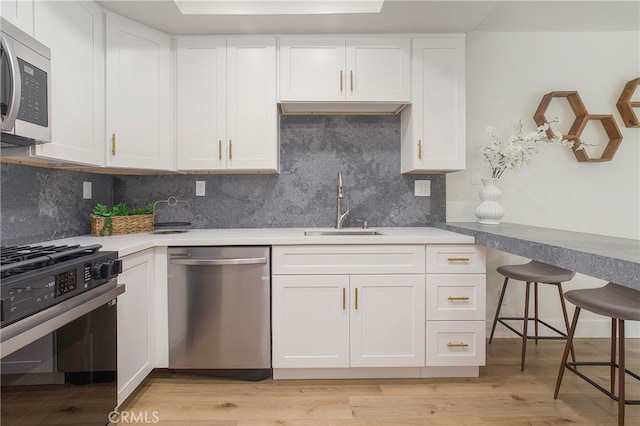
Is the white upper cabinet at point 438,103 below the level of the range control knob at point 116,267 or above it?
above

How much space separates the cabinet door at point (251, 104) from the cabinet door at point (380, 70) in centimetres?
55

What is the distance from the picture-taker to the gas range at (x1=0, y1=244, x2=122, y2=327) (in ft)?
3.45

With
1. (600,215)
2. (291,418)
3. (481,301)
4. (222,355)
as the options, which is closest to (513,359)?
(481,301)

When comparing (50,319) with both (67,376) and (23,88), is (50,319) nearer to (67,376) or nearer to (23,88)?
(67,376)

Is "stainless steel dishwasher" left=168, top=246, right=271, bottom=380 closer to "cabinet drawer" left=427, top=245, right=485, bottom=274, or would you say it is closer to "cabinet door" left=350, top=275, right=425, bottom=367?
"cabinet door" left=350, top=275, right=425, bottom=367

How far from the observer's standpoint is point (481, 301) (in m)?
2.16

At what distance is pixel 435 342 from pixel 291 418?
37.8 inches

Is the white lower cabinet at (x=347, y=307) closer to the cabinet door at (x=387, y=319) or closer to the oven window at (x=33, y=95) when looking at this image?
the cabinet door at (x=387, y=319)

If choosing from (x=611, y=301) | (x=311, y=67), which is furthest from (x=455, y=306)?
(x=311, y=67)

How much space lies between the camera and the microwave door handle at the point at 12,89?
4.19 feet

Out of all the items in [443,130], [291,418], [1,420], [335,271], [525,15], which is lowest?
[291,418]

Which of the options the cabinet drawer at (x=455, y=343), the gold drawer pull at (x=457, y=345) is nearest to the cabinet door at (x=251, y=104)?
the cabinet drawer at (x=455, y=343)

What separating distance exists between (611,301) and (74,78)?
9.53 ft

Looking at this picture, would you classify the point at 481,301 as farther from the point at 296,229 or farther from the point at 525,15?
the point at 525,15
